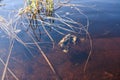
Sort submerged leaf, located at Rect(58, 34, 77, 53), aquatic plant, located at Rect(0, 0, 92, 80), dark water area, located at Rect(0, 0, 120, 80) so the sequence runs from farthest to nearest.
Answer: aquatic plant, located at Rect(0, 0, 92, 80) < submerged leaf, located at Rect(58, 34, 77, 53) < dark water area, located at Rect(0, 0, 120, 80)

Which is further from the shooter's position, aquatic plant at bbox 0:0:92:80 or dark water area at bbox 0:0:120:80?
aquatic plant at bbox 0:0:92:80

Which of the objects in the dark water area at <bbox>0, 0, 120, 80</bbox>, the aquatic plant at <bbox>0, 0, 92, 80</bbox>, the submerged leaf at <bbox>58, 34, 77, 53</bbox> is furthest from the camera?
the aquatic plant at <bbox>0, 0, 92, 80</bbox>

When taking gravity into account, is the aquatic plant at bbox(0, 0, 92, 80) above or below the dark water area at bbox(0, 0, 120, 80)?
above

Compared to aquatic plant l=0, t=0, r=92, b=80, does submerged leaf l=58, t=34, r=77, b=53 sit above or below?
below

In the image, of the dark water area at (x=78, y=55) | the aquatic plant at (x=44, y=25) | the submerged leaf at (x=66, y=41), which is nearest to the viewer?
the dark water area at (x=78, y=55)

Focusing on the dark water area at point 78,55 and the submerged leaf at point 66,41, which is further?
the submerged leaf at point 66,41

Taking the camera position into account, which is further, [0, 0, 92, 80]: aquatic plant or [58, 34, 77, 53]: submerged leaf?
[0, 0, 92, 80]: aquatic plant

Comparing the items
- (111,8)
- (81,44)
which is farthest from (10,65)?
(111,8)

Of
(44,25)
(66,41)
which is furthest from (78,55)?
(44,25)

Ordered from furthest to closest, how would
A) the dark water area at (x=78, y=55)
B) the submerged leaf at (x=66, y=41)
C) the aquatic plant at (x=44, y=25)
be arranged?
the aquatic plant at (x=44, y=25) → the submerged leaf at (x=66, y=41) → the dark water area at (x=78, y=55)
